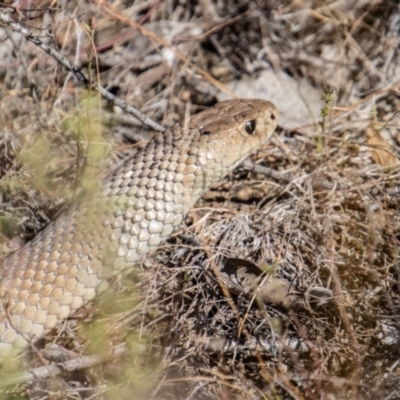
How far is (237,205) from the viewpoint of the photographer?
15.8 feet

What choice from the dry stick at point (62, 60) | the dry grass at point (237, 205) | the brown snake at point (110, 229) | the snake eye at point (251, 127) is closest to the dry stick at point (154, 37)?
the dry grass at point (237, 205)

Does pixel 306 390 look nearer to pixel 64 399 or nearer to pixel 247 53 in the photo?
pixel 64 399

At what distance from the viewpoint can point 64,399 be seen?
358 centimetres

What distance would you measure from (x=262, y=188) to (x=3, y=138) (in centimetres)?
191

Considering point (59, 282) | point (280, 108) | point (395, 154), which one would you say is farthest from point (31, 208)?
point (395, 154)

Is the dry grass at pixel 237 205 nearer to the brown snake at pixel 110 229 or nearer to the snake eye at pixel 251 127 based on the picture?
the brown snake at pixel 110 229

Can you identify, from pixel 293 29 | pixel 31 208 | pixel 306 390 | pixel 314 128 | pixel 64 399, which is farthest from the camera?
pixel 293 29

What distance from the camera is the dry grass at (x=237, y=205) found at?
362 centimetres

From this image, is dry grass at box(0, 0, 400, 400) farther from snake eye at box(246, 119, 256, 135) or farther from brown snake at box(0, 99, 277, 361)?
snake eye at box(246, 119, 256, 135)

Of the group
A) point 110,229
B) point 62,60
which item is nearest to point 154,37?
point 62,60

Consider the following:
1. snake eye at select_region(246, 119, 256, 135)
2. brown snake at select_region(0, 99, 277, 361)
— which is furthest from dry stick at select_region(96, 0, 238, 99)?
brown snake at select_region(0, 99, 277, 361)

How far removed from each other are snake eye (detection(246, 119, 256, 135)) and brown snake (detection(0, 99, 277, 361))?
68mm

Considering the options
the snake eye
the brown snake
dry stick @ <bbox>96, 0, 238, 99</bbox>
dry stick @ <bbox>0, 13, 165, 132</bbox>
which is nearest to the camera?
the brown snake

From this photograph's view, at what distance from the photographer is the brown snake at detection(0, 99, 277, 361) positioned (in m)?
3.88
